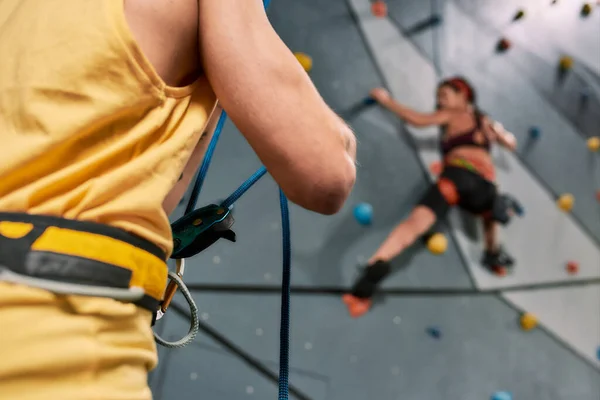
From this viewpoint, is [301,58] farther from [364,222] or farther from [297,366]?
[297,366]

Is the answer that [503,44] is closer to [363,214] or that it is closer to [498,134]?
[498,134]

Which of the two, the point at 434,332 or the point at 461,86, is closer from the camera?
the point at 434,332

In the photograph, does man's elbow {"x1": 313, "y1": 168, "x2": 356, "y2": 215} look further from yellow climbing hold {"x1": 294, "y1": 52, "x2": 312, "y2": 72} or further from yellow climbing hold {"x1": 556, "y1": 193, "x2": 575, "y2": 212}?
yellow climbing hold {"x1": 556, "y1": 193, "x2": 575, "y2": 212}

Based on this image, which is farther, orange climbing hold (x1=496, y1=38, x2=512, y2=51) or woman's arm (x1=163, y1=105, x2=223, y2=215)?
orange climbing hold (x1=496, y1=38, x2=512, y2=51)

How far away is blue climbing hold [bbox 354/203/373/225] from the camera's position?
1449 millimetres

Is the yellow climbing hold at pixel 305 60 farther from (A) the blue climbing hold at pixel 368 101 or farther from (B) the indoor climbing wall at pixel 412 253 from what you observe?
(A) the blue climbing hold at pixel 368 101

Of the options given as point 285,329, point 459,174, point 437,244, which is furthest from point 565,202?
point 285,329

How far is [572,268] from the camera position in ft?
5.51

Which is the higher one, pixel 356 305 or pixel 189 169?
pixel 189 169

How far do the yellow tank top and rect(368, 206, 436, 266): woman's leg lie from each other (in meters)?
1.08

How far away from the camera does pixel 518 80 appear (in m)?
1.78

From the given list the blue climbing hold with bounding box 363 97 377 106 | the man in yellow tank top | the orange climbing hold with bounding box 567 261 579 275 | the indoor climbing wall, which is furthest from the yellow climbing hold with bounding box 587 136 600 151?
the man in yellow tank top

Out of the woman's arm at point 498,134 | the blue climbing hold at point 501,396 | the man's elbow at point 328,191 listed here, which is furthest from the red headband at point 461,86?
the man's elbow at point 328,191

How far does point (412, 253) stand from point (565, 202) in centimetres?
64
